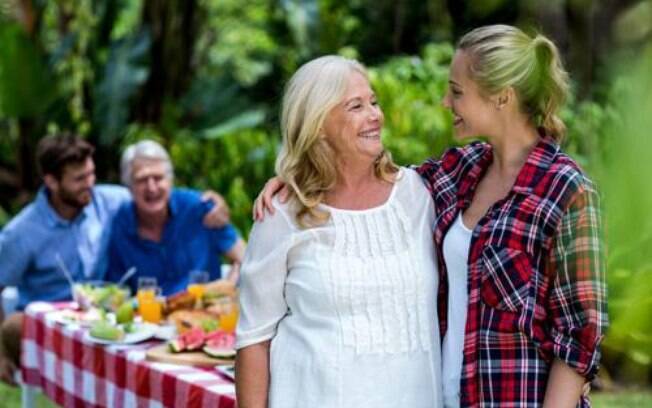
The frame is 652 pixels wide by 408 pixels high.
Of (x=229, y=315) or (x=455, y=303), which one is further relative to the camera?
(x=229, y=315)

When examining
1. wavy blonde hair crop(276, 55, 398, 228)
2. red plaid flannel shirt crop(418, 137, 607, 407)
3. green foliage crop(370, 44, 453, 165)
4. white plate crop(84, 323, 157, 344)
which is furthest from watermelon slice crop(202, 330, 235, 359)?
green foliage crop(370, 44, 453, 165)

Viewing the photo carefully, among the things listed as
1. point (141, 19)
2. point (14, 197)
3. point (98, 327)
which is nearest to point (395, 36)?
point (141, 19)

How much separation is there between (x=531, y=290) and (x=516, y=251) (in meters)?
0.08

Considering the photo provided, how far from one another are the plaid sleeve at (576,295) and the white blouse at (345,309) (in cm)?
35

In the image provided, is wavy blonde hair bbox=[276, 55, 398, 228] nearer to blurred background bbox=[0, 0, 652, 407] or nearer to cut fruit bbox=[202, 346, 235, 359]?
cut fruit bbox=[202, 346, 235, 359]

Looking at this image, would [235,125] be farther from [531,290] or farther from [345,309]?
[531,290]

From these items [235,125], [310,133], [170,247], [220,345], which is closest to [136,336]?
[220,345]

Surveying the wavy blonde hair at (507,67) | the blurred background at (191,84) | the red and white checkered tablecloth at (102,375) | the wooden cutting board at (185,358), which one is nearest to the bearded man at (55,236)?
the red and white checkered tablecloth at (102,375)

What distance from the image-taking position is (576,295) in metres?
2.25

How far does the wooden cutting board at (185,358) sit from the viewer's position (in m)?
3.83

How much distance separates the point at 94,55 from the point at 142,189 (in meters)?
5.89

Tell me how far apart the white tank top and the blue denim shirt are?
292 cm

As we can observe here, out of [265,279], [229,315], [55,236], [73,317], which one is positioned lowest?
[73,317]

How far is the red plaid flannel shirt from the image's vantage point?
2250 mm
